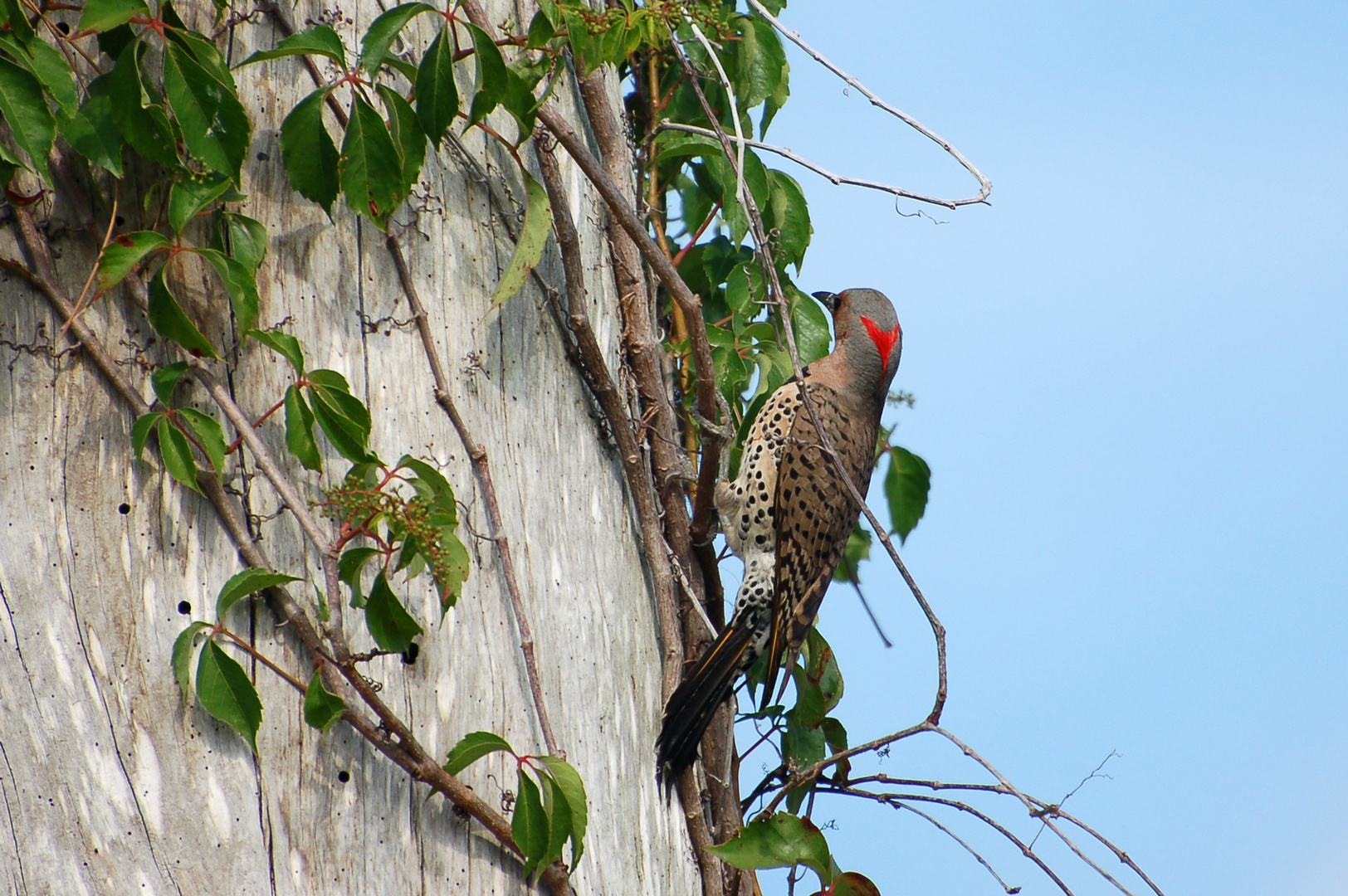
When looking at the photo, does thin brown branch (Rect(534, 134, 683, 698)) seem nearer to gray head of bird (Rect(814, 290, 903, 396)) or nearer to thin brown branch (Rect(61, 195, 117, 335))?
thin brown branch (Rect(61, 195, 117, 335))

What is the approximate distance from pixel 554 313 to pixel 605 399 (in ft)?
0.66

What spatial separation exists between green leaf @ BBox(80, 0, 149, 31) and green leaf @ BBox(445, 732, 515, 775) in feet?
3.87

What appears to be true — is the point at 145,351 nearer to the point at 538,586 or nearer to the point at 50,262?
the point at 50,262

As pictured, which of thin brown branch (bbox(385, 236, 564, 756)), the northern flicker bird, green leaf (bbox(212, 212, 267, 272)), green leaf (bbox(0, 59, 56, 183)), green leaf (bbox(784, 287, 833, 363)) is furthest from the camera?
green leaf (bbox(784, 287, 833, 363))

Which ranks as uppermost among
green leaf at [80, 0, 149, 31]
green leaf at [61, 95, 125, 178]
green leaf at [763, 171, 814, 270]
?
green leaf at [763, 171, 814, 270]

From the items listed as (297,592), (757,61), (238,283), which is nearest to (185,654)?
(297,592)

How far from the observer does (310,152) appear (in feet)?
6.07

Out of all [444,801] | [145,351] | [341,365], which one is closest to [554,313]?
[341,365]

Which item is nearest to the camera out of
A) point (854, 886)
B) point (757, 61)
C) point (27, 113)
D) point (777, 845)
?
point (27, 113)

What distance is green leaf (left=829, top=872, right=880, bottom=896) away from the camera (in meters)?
2.33

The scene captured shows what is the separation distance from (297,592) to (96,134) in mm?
753

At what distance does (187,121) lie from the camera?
5.67ft

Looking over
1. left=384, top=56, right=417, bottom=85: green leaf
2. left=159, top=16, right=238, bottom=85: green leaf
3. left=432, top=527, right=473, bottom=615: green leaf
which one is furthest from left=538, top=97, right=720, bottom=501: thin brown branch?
left=432, top=527, right=473, bottom=615: green leaf

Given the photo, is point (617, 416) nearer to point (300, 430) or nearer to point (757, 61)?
point (300, 430)
